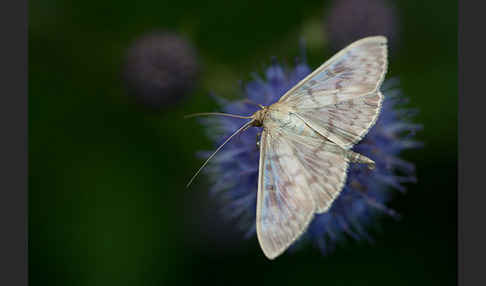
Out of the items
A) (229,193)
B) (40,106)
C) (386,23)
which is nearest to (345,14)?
(386,23)

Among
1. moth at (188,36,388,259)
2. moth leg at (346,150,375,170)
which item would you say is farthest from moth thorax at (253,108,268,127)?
moth leg at (346,150,375,170)

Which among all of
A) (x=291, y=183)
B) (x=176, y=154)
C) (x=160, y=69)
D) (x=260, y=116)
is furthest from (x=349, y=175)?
(x=176, y=154)

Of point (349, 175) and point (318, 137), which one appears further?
point (349, 175)

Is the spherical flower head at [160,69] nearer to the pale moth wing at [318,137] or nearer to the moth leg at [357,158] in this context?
the pale moth wing at [318,137]

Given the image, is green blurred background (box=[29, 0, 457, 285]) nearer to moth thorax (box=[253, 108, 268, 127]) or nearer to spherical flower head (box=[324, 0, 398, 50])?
spherical flower head (box=[324, 0, 398, 50])

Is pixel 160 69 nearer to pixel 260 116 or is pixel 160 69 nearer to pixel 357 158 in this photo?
pixel 260 116

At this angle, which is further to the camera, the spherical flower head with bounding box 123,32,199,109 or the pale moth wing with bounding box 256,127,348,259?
the spherical flower head with bounding box 123,32,199,109
